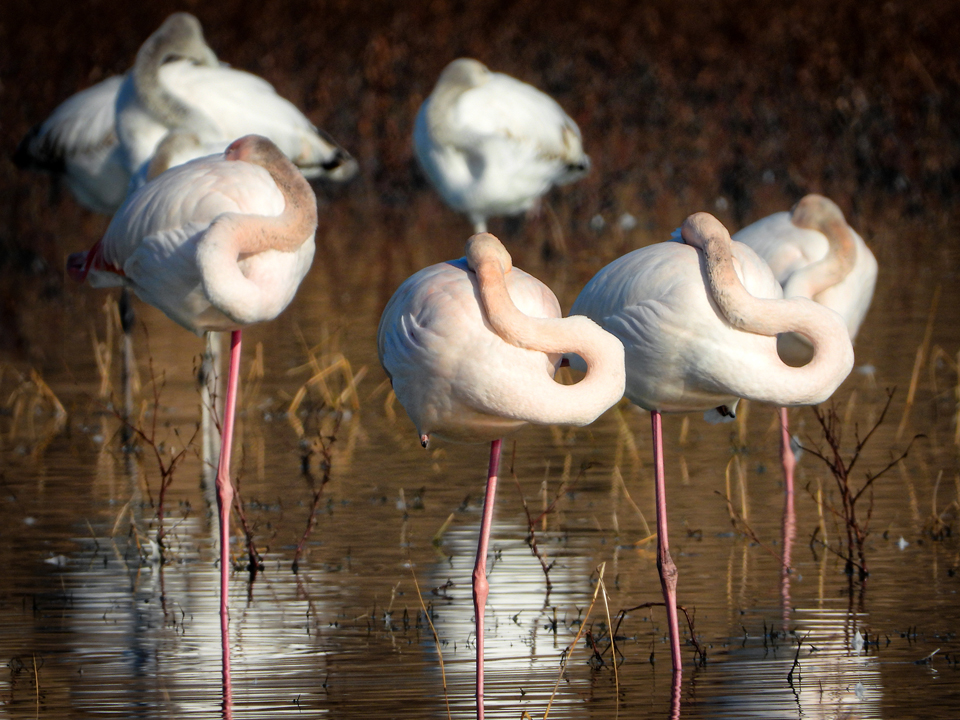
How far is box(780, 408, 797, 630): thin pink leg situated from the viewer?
17.2 feet

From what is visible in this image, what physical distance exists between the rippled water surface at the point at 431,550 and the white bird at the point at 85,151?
26.0 inches

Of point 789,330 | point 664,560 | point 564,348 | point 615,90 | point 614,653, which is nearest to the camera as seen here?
point 564,348

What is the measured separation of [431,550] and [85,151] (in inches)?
172

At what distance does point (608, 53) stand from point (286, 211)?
46.4 ft

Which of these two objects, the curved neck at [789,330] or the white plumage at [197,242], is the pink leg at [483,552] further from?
the white plumage at [197,242]

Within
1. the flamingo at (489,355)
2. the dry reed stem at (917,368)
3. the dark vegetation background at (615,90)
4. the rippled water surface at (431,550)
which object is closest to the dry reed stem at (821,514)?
the rippled water surface at (431,550)

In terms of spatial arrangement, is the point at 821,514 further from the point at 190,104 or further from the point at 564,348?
the point at 190,104

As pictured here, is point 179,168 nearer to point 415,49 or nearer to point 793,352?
point 793,352

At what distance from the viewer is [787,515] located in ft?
19.9

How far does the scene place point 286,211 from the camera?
568cm

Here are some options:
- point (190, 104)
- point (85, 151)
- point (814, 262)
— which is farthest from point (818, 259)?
point (85, 151)

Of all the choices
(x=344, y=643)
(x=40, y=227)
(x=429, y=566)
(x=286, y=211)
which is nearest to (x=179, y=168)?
(x=286, y=211)

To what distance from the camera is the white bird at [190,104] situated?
846 centimetres

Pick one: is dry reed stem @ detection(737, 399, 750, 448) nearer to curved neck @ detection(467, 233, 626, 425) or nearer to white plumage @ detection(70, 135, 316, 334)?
white plumage @ detection(70, 135, 316, 334)
